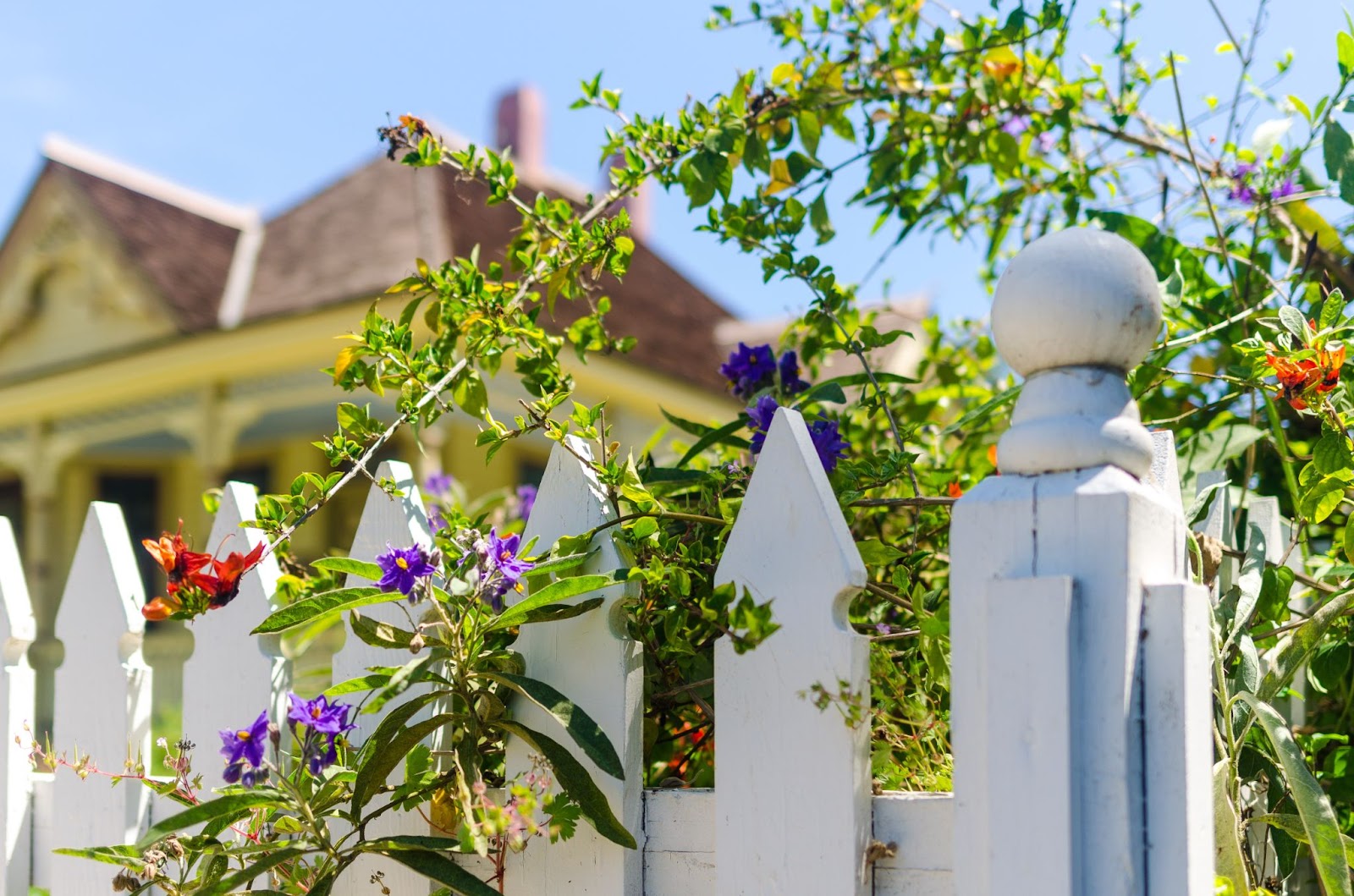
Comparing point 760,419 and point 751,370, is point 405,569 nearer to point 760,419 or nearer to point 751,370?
point 760,419

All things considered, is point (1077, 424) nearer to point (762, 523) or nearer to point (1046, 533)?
point (1046, 533)

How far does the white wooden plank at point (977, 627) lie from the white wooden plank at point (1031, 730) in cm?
1

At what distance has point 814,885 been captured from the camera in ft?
3.81

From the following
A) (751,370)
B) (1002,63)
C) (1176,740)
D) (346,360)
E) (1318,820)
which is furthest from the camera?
(1002,63)

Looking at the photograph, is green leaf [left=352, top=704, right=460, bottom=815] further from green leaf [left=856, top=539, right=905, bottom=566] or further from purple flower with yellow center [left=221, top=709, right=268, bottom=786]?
green leaf [left=856, top=539, right=905, bottom=566]

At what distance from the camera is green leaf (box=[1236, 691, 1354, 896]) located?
3.55ft

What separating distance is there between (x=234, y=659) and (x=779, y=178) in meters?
1.09

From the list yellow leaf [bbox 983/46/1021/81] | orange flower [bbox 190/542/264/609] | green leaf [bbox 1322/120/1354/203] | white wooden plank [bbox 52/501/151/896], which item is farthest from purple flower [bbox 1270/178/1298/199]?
white wooden plank [bbox 52/501/151/896]

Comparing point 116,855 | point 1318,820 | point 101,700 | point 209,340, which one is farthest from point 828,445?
point 209,340

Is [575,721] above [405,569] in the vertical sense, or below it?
below

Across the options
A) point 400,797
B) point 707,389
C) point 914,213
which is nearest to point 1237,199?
point 914,213

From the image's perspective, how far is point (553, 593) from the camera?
4.07 feet

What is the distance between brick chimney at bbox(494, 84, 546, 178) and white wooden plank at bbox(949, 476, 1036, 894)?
15.5 metres

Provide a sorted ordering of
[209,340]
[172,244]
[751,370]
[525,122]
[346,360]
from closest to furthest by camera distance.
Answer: [346,360] → [751,370] → [209,340] → [172,244] → [525,122]
